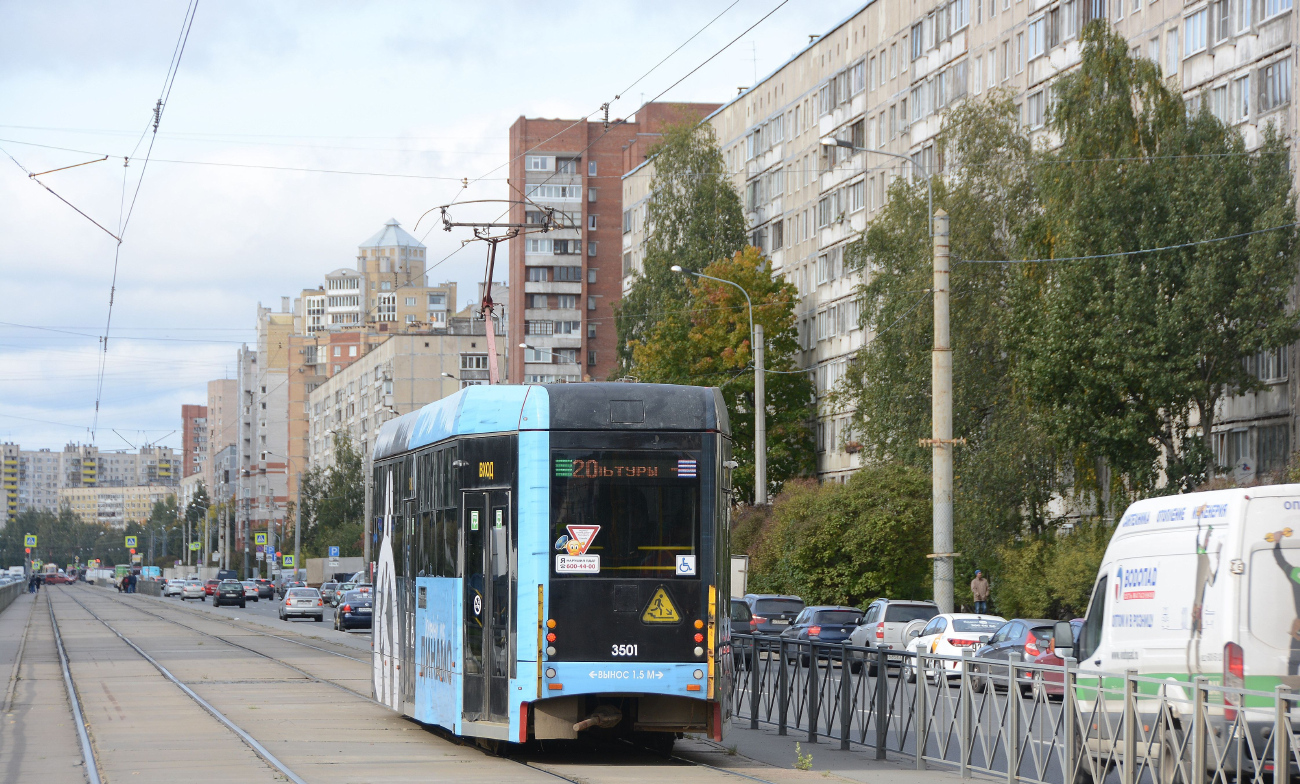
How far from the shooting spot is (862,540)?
45.5 m

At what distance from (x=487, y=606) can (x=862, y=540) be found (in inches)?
1242

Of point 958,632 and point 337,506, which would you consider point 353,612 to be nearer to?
point 958,632

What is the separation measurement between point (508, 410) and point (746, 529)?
123 feet

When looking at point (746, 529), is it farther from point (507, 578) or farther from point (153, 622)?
point (507, 578)

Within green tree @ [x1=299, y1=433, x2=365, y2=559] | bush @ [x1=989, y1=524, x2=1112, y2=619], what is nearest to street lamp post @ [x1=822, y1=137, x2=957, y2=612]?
bush @ [x1=989, y1=524, x2=1112, y2=619]

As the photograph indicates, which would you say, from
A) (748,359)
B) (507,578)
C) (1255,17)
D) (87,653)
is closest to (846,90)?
(748,359)

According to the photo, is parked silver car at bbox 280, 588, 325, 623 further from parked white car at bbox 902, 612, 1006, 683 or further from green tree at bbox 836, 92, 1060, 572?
parked white car at bbox 902, 612, 1006, 683

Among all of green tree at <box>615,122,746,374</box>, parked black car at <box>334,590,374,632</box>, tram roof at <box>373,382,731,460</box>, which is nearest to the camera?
tram roof at <box>373,382,731,460</box>

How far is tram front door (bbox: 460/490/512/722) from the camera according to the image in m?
14.5

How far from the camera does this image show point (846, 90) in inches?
2611

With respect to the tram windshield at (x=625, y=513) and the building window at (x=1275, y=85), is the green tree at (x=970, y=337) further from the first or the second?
the tram windshield at (x=625, y=513)

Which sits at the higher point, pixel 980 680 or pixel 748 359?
pixel 748 359

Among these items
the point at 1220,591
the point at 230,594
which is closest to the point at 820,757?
the point at 1220,591

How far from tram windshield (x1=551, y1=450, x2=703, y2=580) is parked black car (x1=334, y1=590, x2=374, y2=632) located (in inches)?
1567
